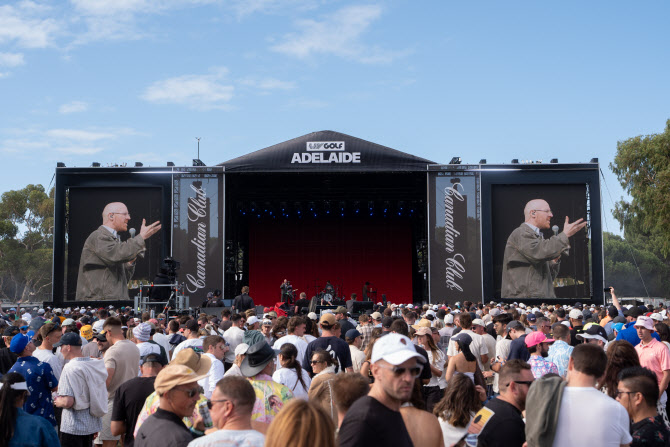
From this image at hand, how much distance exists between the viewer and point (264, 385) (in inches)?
161

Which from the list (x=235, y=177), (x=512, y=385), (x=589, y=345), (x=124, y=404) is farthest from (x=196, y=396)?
(x=235, y=177)

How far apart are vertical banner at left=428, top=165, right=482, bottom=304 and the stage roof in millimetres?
1064

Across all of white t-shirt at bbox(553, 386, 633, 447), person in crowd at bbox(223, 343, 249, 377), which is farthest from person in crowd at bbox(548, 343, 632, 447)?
person in crowd at bbox(223, 343, 249, 377)

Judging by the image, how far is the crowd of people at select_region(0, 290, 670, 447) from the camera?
2.79 meters

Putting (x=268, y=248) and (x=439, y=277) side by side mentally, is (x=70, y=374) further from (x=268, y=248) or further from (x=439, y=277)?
(x=268, y=248)

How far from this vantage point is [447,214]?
886 inches

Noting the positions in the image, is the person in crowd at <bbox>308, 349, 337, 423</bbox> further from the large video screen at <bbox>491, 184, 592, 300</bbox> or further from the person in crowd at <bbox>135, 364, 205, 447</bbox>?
the large video screen at <bbox>491, 184, 592, 300</bbox>

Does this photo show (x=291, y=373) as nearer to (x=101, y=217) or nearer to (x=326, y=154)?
(x=326, y=154)

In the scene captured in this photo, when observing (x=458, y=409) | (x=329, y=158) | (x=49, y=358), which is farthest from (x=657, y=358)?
(x=329, y=158)

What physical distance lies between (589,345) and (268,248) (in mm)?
27775

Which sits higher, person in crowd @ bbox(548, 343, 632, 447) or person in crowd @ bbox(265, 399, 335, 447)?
person in crowd @ bbox(265, 399, 335, 447)

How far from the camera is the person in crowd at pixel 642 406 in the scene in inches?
141

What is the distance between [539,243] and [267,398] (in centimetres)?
2014

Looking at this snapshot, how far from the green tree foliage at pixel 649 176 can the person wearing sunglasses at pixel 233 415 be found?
Answer: 2941 centimetres
